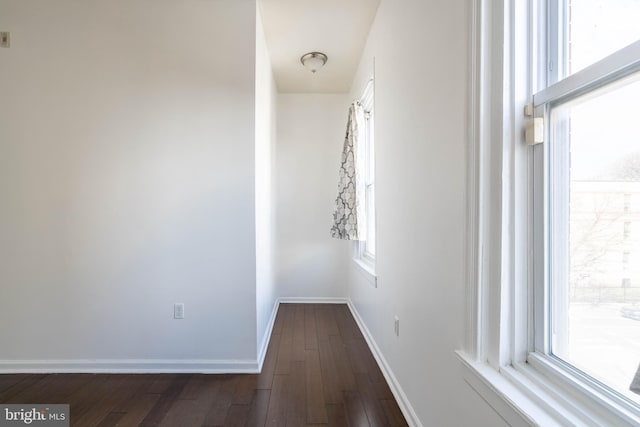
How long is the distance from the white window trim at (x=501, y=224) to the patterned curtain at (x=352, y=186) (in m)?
2.08

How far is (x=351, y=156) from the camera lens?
3.26m

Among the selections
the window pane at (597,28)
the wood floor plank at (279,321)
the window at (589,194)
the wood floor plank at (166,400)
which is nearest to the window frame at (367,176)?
the wood floor plank at (279,321)

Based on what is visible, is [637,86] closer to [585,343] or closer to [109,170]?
[585,343]

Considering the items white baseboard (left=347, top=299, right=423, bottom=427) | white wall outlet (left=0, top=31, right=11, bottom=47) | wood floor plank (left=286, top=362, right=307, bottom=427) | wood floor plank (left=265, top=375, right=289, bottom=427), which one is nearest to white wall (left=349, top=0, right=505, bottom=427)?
white baseboard (left=347, top=299, right=423, bottom=427)

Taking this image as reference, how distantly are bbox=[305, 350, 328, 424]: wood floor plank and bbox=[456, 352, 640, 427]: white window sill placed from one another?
1035 mm

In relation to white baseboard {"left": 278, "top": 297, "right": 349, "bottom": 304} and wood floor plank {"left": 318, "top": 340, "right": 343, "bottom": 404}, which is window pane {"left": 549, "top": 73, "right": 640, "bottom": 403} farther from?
white baseboard {"left": 278, "top": 297, "right": 349, "bottom": 304}

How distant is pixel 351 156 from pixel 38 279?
2762mm

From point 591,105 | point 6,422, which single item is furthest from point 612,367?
point 6,422

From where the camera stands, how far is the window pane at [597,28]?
67 centimetres

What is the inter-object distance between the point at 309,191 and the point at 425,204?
2.58 m

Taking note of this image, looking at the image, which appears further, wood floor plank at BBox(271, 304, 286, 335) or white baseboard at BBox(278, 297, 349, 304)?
white baseboard at BBox(278, 297, 349, 304)

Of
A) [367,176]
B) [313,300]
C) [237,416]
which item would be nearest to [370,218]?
[367,176]

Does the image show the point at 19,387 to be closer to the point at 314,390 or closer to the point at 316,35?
the point at 314,390

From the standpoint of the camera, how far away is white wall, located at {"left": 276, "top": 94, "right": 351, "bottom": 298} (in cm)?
397
